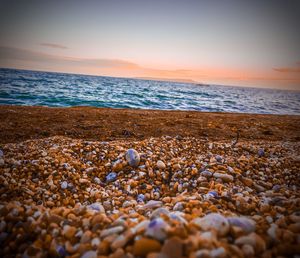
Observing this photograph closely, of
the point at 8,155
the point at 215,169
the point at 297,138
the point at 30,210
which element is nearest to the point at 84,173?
the point at 30,210

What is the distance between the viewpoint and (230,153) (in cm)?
356

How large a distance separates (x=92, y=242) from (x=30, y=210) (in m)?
0.85

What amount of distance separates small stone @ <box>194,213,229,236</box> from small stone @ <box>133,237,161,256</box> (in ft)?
1.34

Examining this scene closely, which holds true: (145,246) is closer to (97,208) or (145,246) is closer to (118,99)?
(97,208)

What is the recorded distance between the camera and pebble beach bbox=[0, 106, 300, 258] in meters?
1.15

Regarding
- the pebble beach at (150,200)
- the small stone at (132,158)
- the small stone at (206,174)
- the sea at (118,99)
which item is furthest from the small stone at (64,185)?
the sea at (118,99)

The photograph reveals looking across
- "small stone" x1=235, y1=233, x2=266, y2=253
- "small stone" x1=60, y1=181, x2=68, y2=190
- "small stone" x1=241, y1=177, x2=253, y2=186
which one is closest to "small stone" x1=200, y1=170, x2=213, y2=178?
"small stone" x1=241, y1=177, x2=253, y2=186

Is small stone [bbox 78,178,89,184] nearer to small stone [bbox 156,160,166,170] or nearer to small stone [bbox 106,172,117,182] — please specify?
small stone [bbox 106,172,117,182]

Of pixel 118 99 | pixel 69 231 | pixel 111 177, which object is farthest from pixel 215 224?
pixel 118 99

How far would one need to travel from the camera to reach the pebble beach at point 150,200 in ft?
3.77

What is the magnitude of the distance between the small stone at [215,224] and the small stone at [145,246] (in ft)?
1.34

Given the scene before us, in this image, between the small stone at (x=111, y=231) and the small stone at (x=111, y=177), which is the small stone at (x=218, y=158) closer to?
the small stone at (x=111, y=177)

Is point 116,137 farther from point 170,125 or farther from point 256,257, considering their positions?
point 256,257

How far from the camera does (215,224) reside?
126cm
